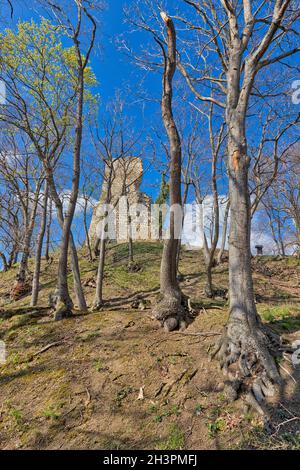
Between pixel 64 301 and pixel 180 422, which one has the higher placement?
pixel 64 301

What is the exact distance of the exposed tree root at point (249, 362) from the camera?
113 inches

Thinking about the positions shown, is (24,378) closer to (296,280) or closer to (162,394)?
(162,394)

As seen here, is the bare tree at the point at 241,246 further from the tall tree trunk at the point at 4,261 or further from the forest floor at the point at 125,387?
the tall tree trunk at the point at 4,261

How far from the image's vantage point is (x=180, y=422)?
9.17 ft

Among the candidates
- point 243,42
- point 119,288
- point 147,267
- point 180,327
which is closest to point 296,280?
point 147,267

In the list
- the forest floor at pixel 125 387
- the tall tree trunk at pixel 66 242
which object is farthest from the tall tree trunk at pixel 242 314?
the tall tree trunk at pixel 66 242

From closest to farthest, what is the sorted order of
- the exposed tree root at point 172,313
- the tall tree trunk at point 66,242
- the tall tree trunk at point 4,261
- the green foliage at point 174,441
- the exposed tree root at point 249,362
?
the green foliage at point 174,441 → the exposed tree root at point 249,362 → the exposed tree root at point 172,313 → the tall tree trunk at point 66,242 → the tall tree trunk at point 4,261

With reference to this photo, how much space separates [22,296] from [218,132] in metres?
10.5

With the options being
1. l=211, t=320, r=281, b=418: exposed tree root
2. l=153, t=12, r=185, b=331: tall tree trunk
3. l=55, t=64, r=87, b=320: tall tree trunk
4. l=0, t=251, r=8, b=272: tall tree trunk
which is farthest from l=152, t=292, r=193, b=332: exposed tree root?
l=0, t=251, r=8, b=272: tall tree trunk

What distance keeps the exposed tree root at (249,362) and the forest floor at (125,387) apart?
11 centimetres

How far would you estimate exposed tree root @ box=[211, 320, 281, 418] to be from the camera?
113 inches

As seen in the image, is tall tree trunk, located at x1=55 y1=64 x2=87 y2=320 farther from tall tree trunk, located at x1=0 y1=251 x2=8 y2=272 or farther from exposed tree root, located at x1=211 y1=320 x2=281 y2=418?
tall tree trunk, located at x1=0 y1=251 x2=8 y2=272

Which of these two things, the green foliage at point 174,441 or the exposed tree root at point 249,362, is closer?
the green foliage at point 174,441

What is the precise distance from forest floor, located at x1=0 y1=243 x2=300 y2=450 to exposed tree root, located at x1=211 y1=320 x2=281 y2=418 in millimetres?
114
